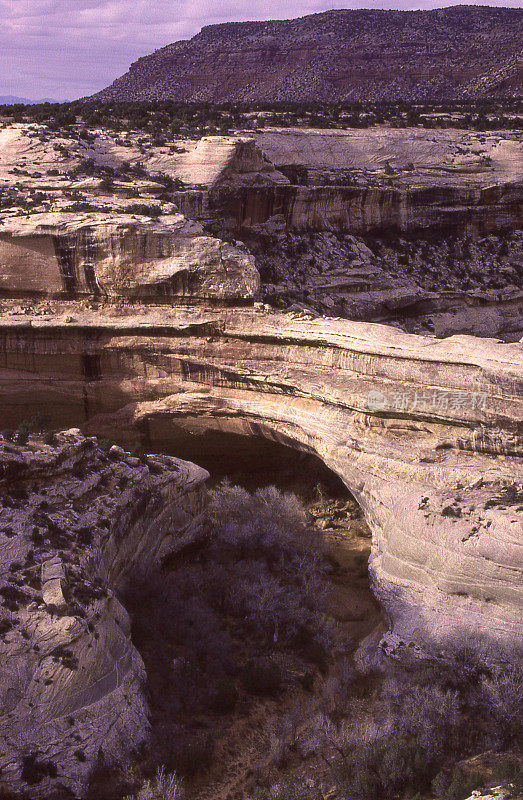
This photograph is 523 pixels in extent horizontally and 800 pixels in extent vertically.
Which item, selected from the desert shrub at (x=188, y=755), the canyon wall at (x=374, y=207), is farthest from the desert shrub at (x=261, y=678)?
the canyon wall at (x=374, y=207)

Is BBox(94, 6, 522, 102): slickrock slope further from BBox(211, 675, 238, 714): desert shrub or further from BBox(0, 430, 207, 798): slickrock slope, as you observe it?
BBox(211, 675, 238, 714): desert shrub

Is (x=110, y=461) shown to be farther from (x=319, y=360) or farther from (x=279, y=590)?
(x=319, y=360)

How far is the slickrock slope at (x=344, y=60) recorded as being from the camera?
68375mm

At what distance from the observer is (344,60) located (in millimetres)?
73750

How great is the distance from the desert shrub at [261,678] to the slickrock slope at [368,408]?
Answer: 187 centimetres

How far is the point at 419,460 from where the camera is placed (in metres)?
12.4

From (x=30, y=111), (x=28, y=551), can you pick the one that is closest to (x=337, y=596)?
(x=28, y=551)

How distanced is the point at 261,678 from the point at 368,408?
5.00 metres

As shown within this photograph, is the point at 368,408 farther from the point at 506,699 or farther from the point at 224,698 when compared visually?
the point at 224,698

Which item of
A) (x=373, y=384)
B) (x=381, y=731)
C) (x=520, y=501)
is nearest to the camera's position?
(x=381, y=731)

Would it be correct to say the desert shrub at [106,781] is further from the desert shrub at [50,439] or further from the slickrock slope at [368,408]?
the desert shrub at [50,439]

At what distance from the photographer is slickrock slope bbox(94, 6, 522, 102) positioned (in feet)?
224

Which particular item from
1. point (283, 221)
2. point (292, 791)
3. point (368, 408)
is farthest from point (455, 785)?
point (283, 221)

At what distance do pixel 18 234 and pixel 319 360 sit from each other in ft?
23.6
